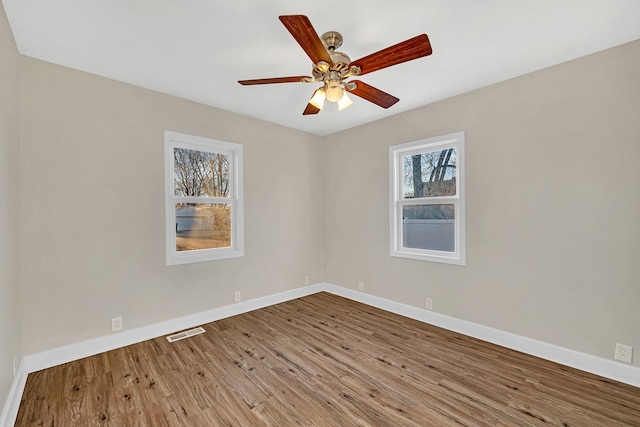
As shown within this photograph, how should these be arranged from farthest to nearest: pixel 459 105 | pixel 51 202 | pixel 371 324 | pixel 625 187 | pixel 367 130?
pixel 367 130 → pixel 371 324 → pixel 459 105 → pixel 51 202 → pixel 625 187

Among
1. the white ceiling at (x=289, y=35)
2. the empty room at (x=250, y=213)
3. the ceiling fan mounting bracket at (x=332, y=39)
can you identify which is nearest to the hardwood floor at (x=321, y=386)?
the empty room at (x=250, y=213)

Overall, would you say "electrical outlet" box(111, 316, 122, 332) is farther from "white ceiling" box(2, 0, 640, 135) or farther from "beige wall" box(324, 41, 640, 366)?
"beige wall" box(324, 41, 640, 366)

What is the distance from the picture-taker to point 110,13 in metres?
1.82

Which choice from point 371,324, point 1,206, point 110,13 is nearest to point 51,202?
point 1,206

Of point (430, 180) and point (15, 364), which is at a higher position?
point (430, 180)

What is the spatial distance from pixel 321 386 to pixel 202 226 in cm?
225

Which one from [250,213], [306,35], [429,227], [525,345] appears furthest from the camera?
[250,213]

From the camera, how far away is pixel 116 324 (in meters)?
2.71

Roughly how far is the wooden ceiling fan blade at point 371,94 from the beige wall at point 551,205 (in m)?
1.14

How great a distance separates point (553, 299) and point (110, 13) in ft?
13.4

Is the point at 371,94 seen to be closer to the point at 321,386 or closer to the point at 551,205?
the point at 551,205

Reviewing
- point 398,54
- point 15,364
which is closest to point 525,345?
point 398,54

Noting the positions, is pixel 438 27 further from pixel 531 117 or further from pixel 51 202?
pixel 51 202

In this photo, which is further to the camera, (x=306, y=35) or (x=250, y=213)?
(x=250, y=213)
